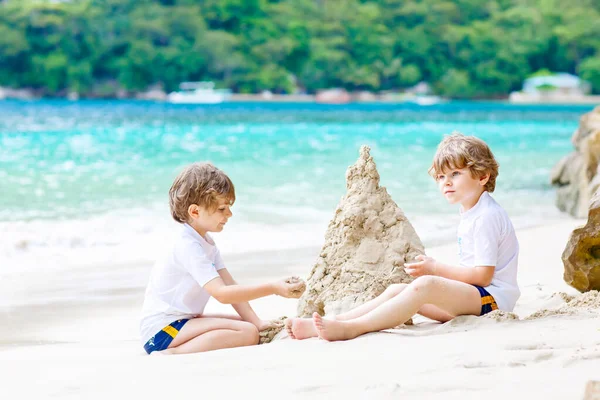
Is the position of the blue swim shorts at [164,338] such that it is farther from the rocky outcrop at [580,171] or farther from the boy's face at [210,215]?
the rocky outcrop at [580,171]

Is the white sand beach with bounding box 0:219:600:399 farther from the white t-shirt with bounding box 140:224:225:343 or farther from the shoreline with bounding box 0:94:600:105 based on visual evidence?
the shoreline with bounding box 0:94:600:105

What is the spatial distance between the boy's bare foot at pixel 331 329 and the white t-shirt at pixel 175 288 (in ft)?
1.93

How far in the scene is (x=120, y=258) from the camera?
700 centimetres

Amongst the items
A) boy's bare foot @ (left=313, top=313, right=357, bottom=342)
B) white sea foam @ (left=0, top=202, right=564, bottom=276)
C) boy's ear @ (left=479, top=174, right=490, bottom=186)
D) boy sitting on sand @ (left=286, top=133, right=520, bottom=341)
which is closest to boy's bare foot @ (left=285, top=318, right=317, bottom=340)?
boy sitting on sand @ (left=286, top=133, right=520, bottom=341)

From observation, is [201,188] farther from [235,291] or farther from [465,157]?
[465,157]

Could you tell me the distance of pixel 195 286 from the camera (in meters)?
3.69

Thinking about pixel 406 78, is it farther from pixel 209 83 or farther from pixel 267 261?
pixel 267 261

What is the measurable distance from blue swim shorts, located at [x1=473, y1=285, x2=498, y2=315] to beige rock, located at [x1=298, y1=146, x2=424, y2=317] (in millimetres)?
345

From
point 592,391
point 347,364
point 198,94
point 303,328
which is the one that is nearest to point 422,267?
point 303,328

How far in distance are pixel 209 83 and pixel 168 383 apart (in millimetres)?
76603

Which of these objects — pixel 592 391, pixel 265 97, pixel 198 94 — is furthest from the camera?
pixel 265 97

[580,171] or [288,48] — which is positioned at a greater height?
[288,48]

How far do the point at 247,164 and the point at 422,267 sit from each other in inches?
545

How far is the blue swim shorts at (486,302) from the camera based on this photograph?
139 inches
